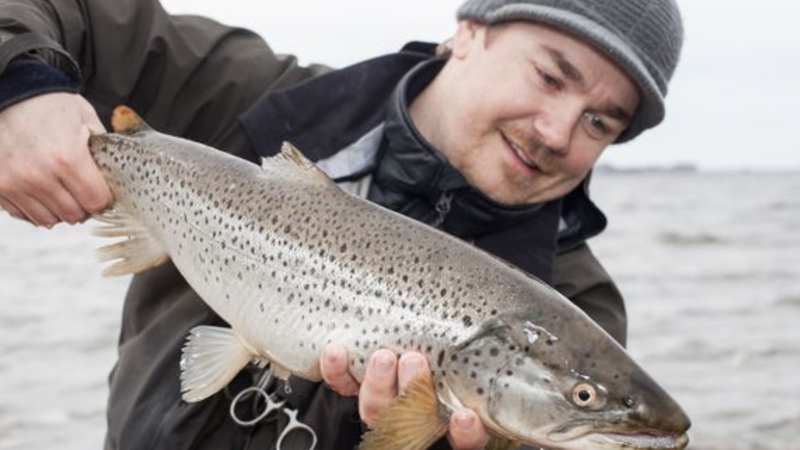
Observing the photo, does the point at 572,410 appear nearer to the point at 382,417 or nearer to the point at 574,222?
the point at 382,417

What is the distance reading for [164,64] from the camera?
184 inches

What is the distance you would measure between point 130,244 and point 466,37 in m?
1.85

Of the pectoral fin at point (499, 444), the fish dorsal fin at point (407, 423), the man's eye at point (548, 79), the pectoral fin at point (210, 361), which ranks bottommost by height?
the pectoral fin at point (499, 444)

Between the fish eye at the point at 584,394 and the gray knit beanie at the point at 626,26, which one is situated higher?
the gray knit beanie at the point at 626,26

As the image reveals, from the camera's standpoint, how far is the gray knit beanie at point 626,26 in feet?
15.3

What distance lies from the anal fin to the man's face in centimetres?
141

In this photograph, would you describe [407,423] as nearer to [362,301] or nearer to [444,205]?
[362,301]

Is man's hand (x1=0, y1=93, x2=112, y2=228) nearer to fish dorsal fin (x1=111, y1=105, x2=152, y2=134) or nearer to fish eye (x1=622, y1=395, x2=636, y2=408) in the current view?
fish dorsal fin (x1=111, y1=105, x2=152, y2=134)

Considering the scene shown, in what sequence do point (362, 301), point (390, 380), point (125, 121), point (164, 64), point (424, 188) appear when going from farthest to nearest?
point (164, 64) < point (424, 188) < point (125, 121) < point (362, 301) < point (390, 380)

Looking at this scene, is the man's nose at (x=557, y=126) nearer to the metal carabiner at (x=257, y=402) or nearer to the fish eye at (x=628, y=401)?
the metal carabiner at (x=257, y=402)

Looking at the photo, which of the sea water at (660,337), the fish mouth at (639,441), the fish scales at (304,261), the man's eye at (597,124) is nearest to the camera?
the fish mouth at (639,441)

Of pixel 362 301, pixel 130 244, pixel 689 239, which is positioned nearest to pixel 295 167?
pixel 362 301

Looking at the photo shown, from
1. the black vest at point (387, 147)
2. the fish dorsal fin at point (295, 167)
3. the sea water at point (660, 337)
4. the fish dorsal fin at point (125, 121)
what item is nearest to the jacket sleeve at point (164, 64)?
the black vest at point (387, 147)

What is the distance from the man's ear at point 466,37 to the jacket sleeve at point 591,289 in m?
0.98
